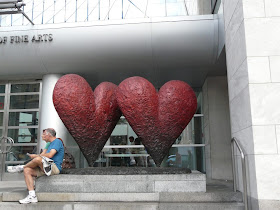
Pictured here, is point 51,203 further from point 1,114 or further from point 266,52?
point 1,114

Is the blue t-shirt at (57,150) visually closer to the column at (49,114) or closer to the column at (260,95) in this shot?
the column at (260,95)

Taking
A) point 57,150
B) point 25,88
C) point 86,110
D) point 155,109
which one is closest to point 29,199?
point 57,150

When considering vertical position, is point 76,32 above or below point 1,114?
above

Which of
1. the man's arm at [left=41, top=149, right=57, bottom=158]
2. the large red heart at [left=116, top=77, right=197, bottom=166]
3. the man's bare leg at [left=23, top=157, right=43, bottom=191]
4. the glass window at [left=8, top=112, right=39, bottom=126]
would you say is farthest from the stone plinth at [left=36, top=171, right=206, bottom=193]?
the glass window at [left=8, top=112, right=39, bottom=126]

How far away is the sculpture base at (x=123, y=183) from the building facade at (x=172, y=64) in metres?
0.92

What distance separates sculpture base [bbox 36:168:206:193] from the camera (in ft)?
15.7

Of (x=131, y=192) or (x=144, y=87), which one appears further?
(x=144, y=87)

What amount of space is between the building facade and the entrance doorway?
3 cm

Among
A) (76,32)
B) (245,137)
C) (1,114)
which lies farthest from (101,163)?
(245,137)

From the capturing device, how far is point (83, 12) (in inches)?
329

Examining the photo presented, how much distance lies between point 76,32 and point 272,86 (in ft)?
17.1

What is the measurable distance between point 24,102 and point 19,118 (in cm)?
55

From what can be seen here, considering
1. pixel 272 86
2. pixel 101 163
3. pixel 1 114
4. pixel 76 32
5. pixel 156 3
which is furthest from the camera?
pixel 101 163

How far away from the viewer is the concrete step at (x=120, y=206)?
14.0ft
